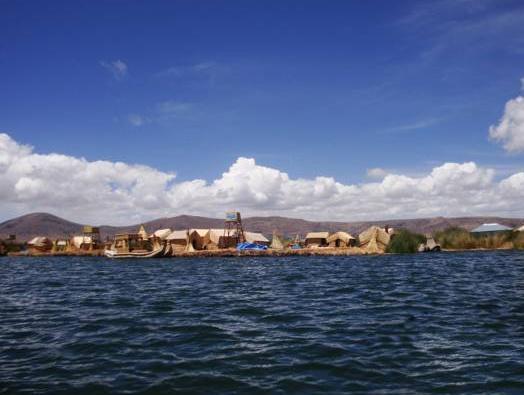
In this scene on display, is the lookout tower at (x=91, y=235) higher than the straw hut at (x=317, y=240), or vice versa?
the lookout tower at (x=91, y=235)

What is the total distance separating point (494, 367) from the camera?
10.1 metres

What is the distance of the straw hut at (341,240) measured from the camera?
91062mm

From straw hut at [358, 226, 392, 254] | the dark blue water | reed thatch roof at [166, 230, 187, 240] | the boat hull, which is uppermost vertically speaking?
reed thatch roof at [166, 230, 187, 240]

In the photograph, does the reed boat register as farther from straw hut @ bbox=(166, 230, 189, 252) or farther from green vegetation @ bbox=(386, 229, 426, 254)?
green vegetation @ bbox=(386, 229, 426, 254)

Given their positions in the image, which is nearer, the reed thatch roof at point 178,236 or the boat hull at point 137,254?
the boat hull at point 137,254

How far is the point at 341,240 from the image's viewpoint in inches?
3615

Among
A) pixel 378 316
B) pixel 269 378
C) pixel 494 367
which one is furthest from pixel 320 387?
pixel 378 316

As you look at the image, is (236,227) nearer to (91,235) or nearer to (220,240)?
(220,240)

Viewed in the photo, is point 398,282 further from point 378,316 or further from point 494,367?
point 494,367

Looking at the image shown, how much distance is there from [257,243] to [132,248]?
25543mm

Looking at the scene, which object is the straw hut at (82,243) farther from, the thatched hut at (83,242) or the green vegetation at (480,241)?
the green vegetation at (480,241)

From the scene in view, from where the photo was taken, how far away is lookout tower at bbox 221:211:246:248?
300 feet

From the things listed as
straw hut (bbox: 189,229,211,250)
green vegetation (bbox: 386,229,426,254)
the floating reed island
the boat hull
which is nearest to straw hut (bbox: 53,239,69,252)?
the floating reed island

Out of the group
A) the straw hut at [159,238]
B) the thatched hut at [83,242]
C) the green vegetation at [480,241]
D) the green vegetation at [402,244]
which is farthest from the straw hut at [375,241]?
the thatched hut at [83,242]
